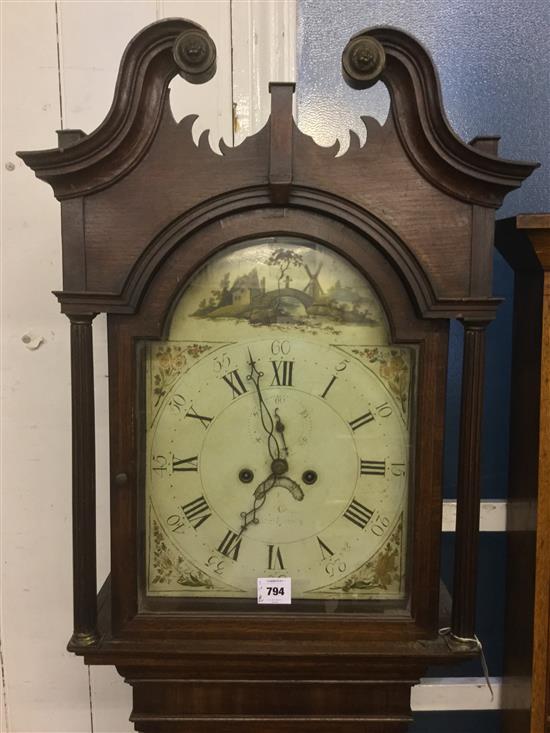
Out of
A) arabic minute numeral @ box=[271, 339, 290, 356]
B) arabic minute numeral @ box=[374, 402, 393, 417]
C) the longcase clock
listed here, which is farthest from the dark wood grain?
arabic minute numeral @ box=[374, 402, 393, 417]

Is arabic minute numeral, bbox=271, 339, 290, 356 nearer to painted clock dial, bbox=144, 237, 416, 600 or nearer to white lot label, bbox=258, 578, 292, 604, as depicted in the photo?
painted clock dial, bbox=144, 237, 416, 600

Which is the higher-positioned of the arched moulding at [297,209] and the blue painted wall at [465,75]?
the blue painted wall at [465,75]

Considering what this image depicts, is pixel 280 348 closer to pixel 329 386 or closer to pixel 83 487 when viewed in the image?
pixel 329 386

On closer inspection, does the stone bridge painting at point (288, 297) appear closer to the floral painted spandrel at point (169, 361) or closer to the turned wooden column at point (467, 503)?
the floral painted spandrel at point (169, 361)

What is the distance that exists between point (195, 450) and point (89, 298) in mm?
229

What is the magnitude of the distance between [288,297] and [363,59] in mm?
282

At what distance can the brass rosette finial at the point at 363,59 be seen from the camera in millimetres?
694

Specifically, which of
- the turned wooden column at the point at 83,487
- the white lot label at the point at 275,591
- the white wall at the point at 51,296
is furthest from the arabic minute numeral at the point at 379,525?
the white wall at the point at 51,296

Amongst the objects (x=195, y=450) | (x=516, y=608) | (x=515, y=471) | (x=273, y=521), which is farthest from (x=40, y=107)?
(x=516, y=608)

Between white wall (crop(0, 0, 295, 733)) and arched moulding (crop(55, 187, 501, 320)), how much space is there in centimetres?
36

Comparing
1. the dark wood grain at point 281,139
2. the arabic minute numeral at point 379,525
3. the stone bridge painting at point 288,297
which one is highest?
the dark wood grain at point 281,139

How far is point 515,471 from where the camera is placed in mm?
1047

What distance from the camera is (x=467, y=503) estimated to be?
2.55ft

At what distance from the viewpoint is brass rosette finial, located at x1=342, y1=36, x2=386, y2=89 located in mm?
694
